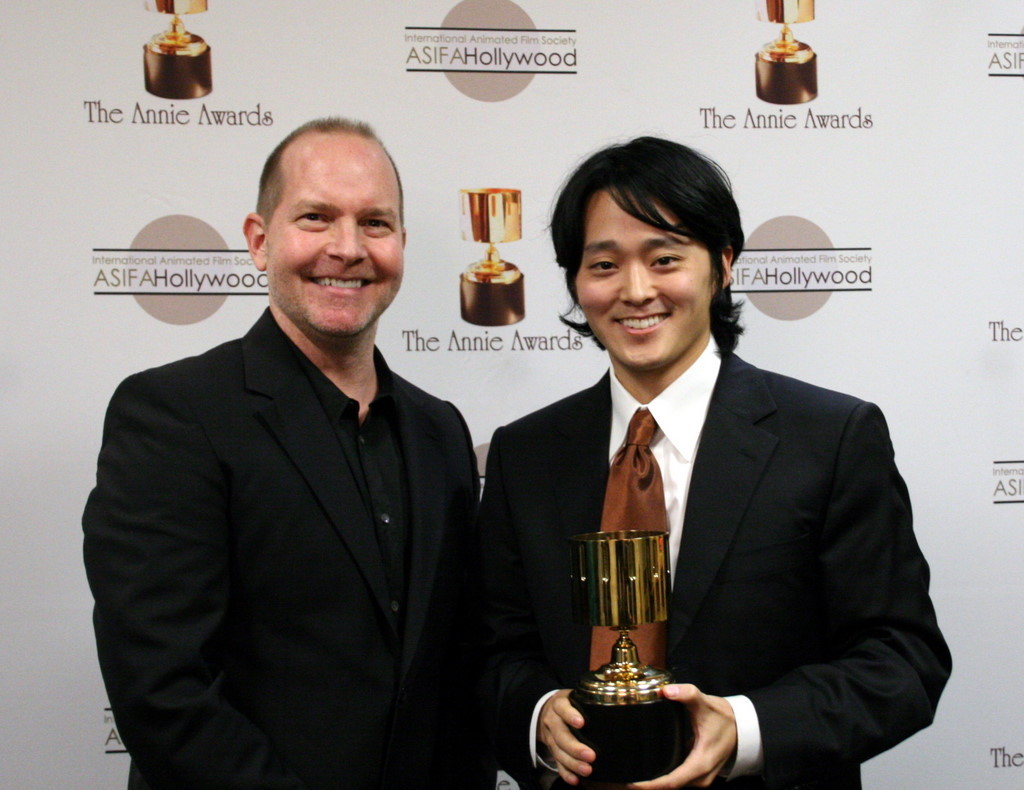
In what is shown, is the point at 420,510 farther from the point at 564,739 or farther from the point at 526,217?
the point at 526,217

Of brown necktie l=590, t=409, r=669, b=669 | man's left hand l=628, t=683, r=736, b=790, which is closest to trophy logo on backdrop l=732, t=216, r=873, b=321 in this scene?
brown necktie l=590, t=409, r=669, b=669

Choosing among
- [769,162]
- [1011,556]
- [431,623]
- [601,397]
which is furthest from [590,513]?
[1011,556]

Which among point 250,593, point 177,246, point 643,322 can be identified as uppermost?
point 177,246

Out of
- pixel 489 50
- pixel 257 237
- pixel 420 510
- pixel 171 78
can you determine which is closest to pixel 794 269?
pixel 489 50

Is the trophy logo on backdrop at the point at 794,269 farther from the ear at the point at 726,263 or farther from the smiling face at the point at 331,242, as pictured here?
the smiling face at the point at 331,242

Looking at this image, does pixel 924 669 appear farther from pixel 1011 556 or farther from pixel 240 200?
pixel 240 200

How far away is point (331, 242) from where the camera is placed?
181cm

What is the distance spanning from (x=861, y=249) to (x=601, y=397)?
99cm

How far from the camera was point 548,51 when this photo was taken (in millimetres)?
2400

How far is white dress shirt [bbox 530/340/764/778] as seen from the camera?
164cm

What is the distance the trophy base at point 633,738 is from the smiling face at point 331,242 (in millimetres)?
802

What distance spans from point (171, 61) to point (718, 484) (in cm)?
156

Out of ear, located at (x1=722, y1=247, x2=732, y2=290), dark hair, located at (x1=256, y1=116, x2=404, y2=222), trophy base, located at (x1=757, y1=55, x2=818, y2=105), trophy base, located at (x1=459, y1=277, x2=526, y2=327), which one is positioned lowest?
ear, located at (x1=722, y1=247, x2=732, y2=290)

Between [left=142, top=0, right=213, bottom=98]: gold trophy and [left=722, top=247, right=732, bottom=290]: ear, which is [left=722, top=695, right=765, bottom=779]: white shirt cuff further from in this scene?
[left=142, top=0, right=213, bottom=98]: gold trophy
